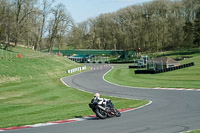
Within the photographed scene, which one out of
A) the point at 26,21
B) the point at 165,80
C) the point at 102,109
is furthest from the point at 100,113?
the point at 26,21

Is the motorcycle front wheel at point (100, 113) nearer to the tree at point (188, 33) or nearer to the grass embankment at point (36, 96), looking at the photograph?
the grass embankment at point (36, 96)

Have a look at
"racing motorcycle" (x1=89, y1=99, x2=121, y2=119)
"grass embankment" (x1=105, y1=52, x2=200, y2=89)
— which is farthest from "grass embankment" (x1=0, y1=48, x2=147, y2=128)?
"grass embankment" (x1=105, y1=52, x2=200, y2=89)

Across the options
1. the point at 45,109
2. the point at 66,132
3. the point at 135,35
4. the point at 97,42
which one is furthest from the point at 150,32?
the point at 66,132

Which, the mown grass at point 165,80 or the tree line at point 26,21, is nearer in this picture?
the mown grass at point 165,80

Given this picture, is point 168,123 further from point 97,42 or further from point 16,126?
point 97,42

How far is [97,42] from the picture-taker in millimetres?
142875

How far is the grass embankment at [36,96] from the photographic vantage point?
64.3 ft

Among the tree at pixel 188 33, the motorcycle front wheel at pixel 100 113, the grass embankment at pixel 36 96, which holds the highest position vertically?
the tree at pixel 188 33

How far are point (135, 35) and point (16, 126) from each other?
358 feet

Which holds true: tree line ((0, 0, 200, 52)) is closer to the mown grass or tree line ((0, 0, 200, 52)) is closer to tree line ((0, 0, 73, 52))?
tree line ((0, 0, 73, 52))

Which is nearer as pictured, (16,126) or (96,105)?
(16,126)

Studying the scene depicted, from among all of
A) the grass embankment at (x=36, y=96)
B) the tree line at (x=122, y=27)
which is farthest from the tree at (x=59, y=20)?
the grass embankment at (x=36, y=96)

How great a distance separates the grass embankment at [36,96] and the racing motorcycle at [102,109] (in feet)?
5.76

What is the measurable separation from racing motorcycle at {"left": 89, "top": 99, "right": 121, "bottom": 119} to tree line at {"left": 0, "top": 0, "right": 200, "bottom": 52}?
65.2 meters
